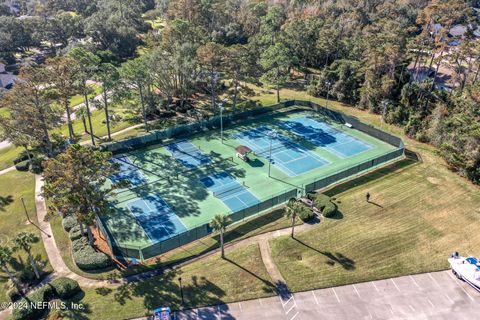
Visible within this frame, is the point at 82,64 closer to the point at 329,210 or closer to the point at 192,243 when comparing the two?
the point at 192,243

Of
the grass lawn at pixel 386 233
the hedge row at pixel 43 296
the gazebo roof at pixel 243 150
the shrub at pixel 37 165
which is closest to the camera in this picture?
the hedge row at pixel 43 296

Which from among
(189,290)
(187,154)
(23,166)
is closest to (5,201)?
(23,166)

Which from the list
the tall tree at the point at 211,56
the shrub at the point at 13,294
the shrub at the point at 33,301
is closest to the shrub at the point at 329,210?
the shrub at the point at 33,301

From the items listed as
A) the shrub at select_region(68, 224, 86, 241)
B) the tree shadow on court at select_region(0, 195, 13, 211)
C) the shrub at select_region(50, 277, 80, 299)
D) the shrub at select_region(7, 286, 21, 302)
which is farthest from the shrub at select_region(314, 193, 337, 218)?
the tree shadow on court at select_region(0, 195, 13, 211)

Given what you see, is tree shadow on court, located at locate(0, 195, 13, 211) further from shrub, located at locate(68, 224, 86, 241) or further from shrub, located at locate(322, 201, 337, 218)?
shrub, located at locate(322, 201, 337, 218)

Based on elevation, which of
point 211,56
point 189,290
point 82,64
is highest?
point 82,64

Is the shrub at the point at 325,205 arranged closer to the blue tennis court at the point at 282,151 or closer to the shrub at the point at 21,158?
the blue tennis court at the point at 282,151
